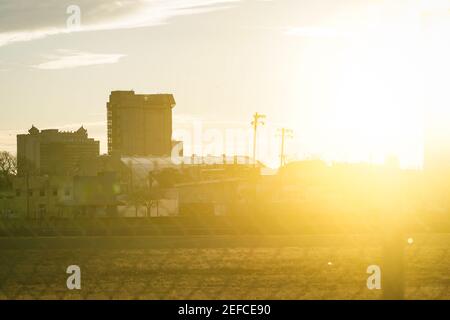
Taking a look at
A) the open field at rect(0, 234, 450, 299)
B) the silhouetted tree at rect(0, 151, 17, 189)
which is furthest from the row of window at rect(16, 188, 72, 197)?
the open field at rect(0, 234, 450, 299)

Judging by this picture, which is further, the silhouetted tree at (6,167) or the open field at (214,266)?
the silhouetted tree at (6,167)

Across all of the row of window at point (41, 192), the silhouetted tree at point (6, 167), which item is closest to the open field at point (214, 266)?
the row of window at point (41, 192)

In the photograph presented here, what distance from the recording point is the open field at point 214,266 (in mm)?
17422

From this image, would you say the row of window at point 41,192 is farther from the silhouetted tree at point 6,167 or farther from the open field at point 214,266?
the open field at point 214,266

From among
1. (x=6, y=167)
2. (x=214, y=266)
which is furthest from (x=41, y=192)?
(x=6, y=167)

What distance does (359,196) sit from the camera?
62.8 m

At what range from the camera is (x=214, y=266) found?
23.2m

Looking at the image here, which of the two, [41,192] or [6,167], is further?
[6,167]

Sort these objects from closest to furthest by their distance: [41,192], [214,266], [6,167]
Result: [214,266] < [41,192] < [6,167]

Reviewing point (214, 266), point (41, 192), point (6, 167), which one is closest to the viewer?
point (214, 266)

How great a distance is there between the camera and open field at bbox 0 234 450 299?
57.2 ft

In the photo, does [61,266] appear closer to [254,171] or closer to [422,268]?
[422,268]

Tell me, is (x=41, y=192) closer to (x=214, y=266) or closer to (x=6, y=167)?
(x=214, y=266)
